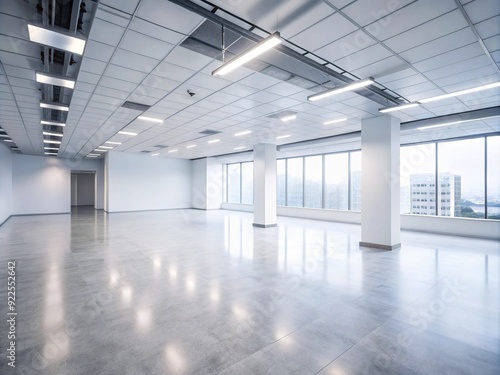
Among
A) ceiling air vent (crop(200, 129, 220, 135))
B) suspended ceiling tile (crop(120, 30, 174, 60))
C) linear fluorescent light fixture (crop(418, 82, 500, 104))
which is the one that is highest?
suspended ceiling tile (crop(120, 30, 174, 60))

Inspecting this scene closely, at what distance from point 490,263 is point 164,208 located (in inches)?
630

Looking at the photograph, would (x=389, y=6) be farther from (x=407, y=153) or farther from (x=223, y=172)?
(x=223, y=172)

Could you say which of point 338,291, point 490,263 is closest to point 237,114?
point 338,291

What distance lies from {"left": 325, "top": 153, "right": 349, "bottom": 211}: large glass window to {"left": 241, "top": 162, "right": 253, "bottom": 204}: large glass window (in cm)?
589

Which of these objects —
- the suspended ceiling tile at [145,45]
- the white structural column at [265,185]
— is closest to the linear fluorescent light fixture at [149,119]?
the suspended ceiling tile at [145,45]

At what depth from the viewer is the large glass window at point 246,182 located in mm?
18312

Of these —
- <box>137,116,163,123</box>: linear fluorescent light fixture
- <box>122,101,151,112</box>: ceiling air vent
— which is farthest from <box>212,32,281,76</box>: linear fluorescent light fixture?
<box>137,116,163,123</box>: linear fluorescent light fixture

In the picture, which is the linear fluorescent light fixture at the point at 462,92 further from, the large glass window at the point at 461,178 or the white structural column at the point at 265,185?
the white structural column at the point at 265,185

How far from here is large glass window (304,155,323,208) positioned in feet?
46.2

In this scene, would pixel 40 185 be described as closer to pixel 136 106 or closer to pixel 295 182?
pixel 136 106

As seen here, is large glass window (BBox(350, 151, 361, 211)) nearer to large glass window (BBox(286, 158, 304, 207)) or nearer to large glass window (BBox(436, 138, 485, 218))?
large glass window (BBox(286, 158, 304, 207))

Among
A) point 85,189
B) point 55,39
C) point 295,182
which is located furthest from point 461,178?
point 85,189

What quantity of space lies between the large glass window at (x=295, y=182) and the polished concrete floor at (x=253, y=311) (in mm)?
8379

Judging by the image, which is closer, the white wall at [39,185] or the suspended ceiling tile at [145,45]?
the suspended ceiling tile at [145,45]
